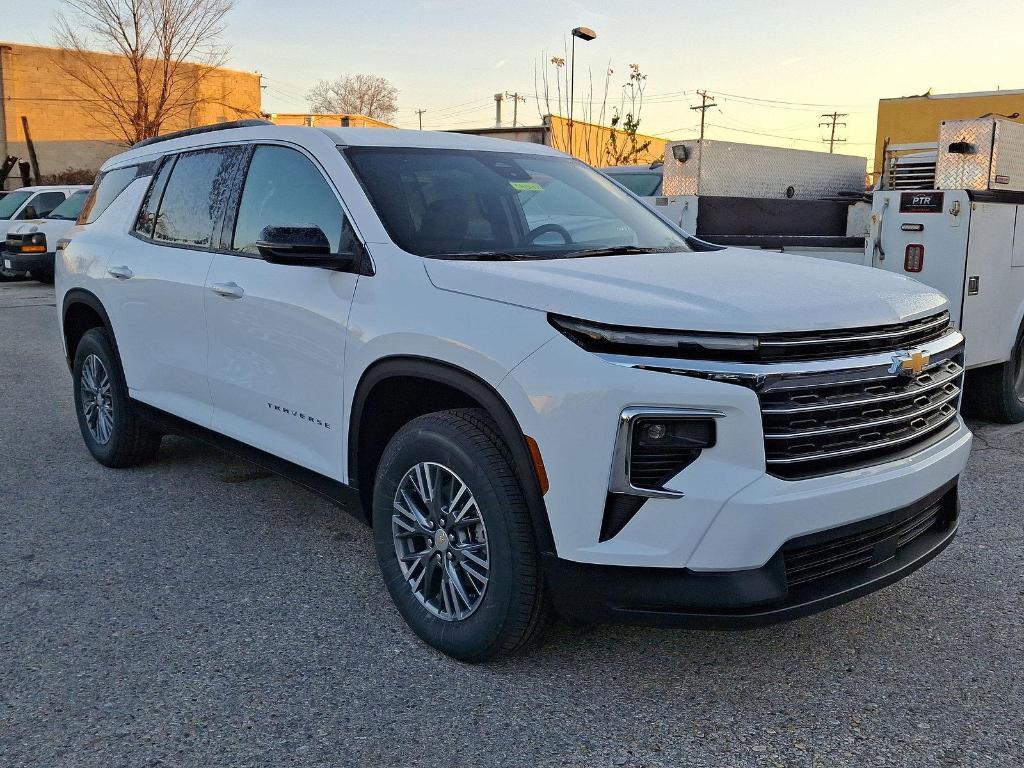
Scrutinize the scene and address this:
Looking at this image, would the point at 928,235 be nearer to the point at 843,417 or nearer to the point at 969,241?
the point at 969,241

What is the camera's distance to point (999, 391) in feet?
21.2

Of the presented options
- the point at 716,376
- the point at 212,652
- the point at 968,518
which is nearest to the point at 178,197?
the point at 212,652

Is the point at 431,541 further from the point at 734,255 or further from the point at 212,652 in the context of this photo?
the point at 734,255

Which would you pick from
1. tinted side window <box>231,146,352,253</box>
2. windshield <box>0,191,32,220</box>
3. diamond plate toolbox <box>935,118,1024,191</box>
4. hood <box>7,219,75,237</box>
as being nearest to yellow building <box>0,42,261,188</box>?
windshield <box>0,191,32,220</box>

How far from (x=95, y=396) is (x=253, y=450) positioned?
6.71 ft

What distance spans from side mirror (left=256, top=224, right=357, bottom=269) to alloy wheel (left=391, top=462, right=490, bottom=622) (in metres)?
0.83

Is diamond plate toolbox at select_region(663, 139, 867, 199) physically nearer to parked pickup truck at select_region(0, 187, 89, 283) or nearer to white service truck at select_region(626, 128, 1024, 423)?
white service truck at select_region(626, 128, 1024, 423)

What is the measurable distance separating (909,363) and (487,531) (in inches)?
54.3

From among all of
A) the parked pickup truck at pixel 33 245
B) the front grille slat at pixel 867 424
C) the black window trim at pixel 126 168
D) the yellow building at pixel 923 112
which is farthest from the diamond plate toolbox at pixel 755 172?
the yellow building at pixel 923 112

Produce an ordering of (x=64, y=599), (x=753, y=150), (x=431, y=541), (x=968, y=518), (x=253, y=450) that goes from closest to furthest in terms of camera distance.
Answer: (x=431, y=541)
(x=64, y=599)
(x=253, y=450)
(x=968, y=518)
(x=753, y=150)

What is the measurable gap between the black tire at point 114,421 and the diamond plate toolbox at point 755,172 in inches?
178

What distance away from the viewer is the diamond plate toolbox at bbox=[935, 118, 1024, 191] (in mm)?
5977

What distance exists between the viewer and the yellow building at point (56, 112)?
35.3 meters

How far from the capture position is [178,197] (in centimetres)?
491
